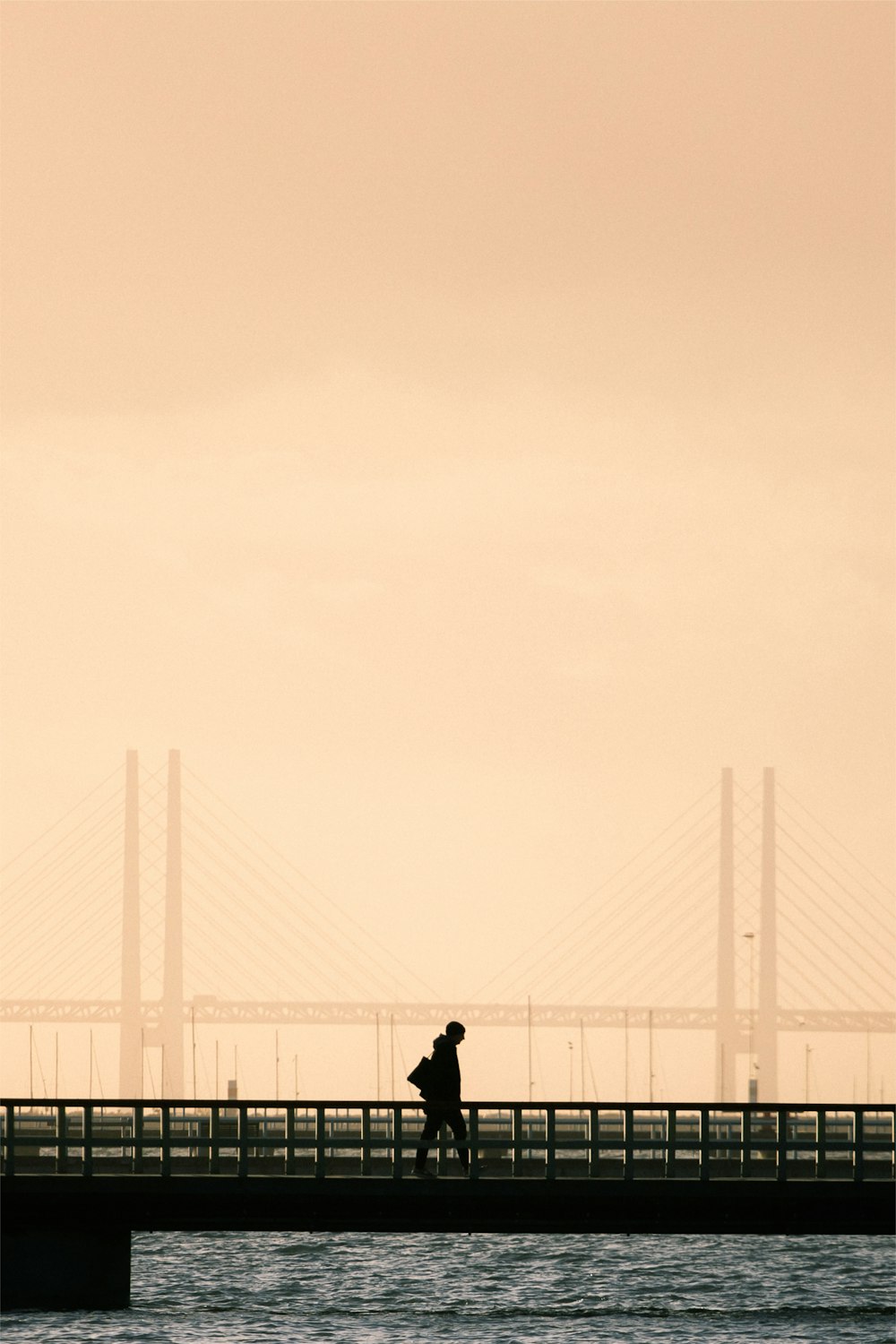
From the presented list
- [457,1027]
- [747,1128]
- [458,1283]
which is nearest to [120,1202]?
[457,1027]

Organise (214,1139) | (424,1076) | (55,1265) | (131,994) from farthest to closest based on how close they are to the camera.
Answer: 1. (131,994)
2. (55,1265)
3. (214,1139)
4. (424,1076)

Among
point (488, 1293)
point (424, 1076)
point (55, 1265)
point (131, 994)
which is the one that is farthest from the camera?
point (131, 994)

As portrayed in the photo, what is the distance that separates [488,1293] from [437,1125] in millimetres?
13083

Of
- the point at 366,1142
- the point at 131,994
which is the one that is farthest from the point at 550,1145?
the point at 131,994

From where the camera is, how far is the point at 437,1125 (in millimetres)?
27312

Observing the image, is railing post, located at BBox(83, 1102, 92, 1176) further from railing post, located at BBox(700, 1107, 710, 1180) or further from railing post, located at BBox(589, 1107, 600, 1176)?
railing post, located at BBox(700, 1107, 710, 1180)

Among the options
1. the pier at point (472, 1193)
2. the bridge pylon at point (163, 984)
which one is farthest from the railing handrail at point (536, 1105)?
the bridge pylon at point (163, 984)

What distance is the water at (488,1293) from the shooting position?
104 feet

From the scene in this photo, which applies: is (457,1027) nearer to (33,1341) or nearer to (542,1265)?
(33,1341)

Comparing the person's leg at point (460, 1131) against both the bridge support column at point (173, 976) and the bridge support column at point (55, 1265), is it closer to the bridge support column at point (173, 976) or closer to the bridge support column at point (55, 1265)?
the bridge support column at point (55, 1265)

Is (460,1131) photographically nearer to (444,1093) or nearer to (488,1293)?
(444,1093)

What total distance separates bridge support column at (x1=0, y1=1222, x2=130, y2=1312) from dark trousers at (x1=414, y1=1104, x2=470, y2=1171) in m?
4.46

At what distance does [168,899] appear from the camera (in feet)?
393

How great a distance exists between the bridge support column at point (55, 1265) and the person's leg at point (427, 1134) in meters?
4.36
